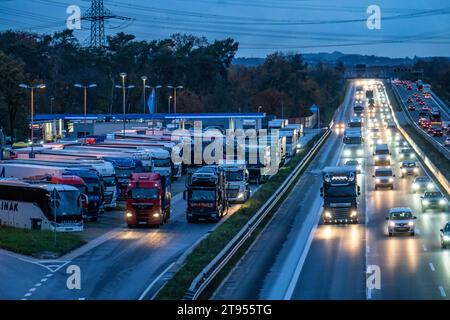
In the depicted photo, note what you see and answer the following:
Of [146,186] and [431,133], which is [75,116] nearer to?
[431,133]

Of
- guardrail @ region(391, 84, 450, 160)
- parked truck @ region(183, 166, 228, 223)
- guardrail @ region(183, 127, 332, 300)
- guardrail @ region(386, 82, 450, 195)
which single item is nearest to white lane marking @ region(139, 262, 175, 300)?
guardrail @ region(183, 127, 332, 300)

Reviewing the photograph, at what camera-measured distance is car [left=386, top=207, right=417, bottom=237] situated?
40.4m

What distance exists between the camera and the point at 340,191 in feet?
150

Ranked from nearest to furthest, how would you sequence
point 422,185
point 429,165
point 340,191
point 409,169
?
point 340,191
point 422,185
point 409,169
point 429,165

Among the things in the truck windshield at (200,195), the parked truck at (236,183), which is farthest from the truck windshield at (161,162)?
the truck windshield at (200,195)

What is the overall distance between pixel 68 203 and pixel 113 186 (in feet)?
32.8

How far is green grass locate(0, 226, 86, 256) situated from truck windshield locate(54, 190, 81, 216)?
1127 millimetres

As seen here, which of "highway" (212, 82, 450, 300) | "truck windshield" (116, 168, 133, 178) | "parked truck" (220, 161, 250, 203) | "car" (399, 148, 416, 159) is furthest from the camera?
"car" (399, 148, 416, 159)

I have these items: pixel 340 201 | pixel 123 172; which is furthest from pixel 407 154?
pixel 340 201

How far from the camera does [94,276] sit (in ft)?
101

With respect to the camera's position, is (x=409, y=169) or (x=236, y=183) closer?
(x=236, y=183)

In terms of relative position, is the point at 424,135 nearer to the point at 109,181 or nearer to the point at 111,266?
the point at 109,181

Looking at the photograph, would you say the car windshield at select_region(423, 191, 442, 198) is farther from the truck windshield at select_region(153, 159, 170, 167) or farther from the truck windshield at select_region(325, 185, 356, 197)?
the truck windshield at select_region(153, 159, 170, 167)

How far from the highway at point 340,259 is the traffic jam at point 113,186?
3.55 m
